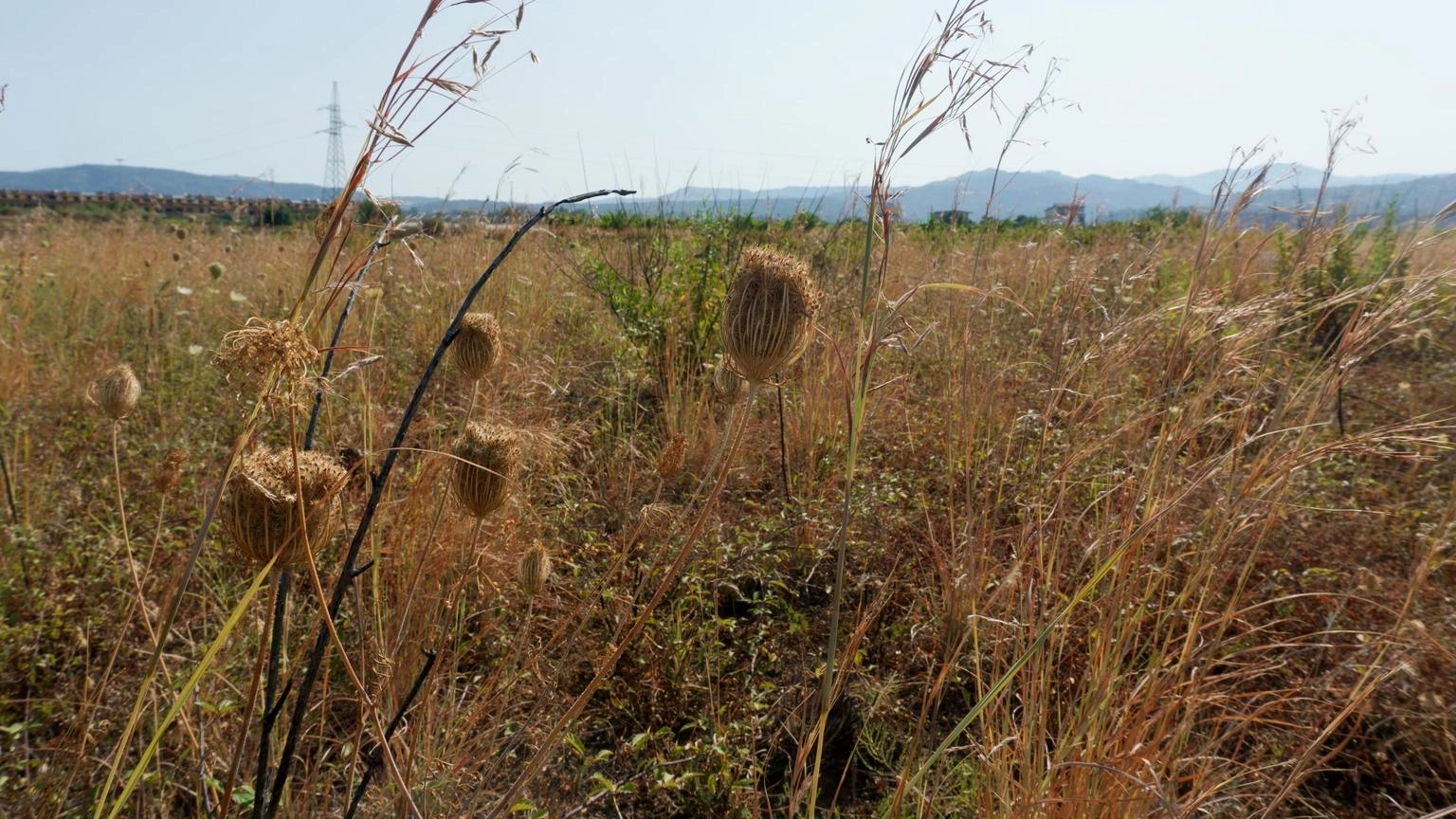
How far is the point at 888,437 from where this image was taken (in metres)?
3.26

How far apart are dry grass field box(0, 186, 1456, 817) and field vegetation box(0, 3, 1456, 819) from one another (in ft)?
0.06

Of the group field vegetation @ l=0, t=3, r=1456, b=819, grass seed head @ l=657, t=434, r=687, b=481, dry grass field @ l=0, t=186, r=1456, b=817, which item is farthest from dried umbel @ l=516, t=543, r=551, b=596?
grass seed head @ l=657, t=434, r=687, b=481

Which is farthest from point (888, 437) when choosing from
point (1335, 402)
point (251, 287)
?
point (251, 287)

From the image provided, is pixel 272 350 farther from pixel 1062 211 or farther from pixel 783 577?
pixel 1062 211

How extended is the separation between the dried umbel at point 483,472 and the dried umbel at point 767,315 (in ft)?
1.36

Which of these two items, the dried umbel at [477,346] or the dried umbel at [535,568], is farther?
the dried umbel at [535,568]

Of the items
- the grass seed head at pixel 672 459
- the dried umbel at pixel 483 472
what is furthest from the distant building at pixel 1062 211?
the dried umbel at pixel 483 472

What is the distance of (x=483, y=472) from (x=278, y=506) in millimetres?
390

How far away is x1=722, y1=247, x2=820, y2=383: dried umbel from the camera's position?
40.7 inches

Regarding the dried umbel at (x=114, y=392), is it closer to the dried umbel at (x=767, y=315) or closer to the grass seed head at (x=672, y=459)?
the grass seed head at (x=672, y=459)

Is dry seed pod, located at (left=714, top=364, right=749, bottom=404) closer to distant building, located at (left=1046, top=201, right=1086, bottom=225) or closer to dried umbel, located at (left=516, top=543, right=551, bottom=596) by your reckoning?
dried umbel, located at (left=516, top=543, right=551, bottom=596)

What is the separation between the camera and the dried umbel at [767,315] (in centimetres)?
103

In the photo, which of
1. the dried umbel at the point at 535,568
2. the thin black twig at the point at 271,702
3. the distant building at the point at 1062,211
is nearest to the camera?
the thin black twig at the point at 271,702

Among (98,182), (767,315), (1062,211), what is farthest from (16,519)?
(98,182)
